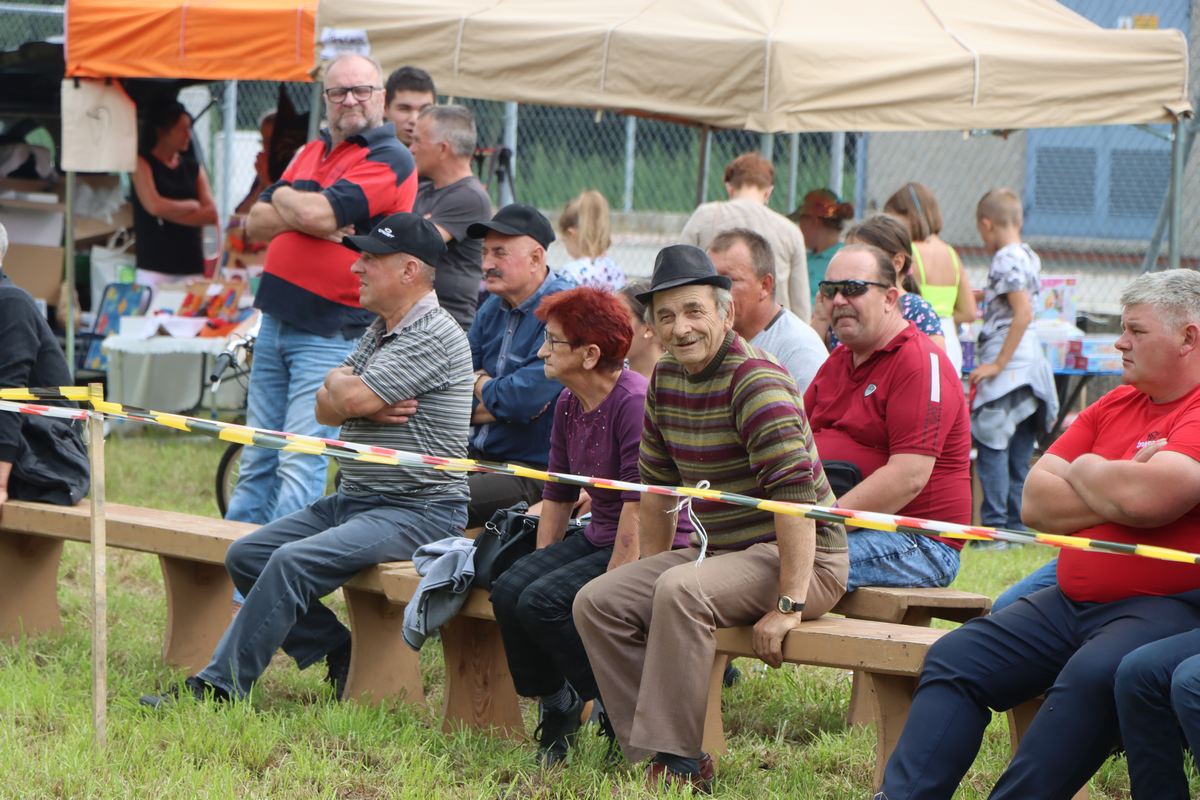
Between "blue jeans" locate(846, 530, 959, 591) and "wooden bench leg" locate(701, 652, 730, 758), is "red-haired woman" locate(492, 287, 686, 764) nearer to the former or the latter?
"wooden bench leg" locate(701, 652, 730, 758)

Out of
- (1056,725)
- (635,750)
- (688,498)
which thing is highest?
(688,498)

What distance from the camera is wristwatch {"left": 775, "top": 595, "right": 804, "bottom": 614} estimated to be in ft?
12.7

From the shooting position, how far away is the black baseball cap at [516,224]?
523 cm

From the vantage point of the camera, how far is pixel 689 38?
7777 mm

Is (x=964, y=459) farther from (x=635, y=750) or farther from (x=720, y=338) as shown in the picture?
(x=635, y=750)

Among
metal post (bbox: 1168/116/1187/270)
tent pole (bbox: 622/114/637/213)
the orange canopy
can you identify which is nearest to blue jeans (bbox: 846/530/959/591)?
metal post (bbox: 1168/116/1187/270)

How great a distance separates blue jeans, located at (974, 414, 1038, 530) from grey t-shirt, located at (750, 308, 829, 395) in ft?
9.71

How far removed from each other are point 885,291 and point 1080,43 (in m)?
4.04

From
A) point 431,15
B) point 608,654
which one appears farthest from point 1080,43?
point 608,654

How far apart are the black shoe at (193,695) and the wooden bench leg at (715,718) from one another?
1440mm

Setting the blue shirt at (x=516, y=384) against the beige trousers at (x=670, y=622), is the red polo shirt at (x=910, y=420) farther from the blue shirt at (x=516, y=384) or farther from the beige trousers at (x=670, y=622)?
the blue shirt at (x=516, y=384)

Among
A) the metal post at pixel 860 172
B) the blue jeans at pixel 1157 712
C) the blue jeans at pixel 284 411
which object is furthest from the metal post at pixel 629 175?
the blue jeans at pixel 1157 712

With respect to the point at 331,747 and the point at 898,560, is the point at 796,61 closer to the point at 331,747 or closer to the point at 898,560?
the point at 898,560

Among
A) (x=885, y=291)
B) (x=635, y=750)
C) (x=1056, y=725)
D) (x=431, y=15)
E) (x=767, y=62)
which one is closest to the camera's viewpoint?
(x=1056, y=725)
